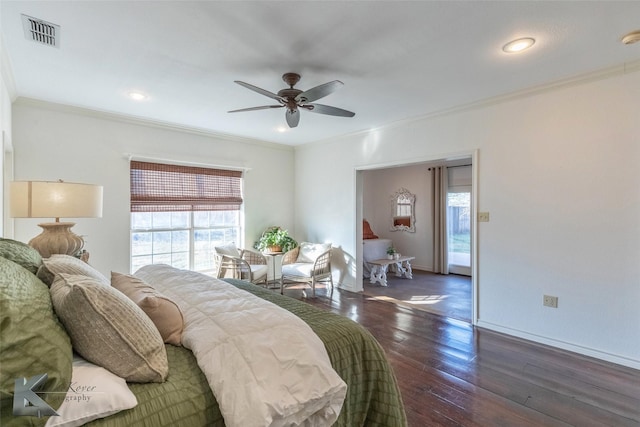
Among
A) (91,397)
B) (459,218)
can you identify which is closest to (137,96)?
(91,397)

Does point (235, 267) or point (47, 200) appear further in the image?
point (235, 267)

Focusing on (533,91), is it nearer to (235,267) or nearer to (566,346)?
(566,346)

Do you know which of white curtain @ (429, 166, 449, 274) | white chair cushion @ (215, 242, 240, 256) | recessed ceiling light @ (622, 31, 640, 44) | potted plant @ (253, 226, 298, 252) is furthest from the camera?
white curtain @ (429, 166, 449, 274)

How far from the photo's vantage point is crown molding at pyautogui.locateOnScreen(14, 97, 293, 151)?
3.53 m

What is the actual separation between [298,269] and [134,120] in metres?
3.07

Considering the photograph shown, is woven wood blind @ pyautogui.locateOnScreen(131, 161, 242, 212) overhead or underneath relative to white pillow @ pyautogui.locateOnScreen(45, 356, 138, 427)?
overhead

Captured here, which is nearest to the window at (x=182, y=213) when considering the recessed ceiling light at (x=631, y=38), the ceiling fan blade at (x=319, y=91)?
the ceiling fan blade at (x=319, y=91)

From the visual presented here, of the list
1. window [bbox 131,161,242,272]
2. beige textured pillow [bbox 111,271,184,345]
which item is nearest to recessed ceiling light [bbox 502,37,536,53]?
beige textured pillow [bbox 111,271,184,345]

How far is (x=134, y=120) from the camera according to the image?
→ 418 cm

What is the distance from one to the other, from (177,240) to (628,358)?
5.37 metres

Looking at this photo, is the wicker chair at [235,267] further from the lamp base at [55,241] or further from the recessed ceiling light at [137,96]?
the recessed ceiling light at [137,96]

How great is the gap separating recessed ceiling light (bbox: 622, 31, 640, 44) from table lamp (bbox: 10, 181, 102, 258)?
4298 millimetres

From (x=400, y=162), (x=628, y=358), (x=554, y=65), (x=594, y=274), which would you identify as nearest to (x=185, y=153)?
(x=400, y=162)

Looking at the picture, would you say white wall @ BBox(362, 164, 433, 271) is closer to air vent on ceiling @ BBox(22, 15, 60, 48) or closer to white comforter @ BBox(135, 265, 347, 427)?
air vent on ceiling @ BBox(22, 15, 60, 48)
